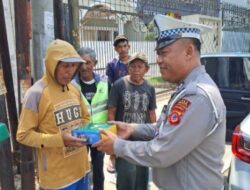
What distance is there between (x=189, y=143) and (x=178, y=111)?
158 millimetres

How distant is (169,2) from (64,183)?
7.83 metres

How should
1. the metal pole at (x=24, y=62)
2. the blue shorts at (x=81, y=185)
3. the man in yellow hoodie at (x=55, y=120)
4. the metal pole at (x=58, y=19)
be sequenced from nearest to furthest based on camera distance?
1. the man in yellow hoodie at (x=55, y=120)
2. the blue shorts at (x=81, y=185)
3. the metal pole at (x=24, y=62)
4. the metal pole at (x=58, y=19)

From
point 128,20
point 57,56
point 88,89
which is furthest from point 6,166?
point 128,20

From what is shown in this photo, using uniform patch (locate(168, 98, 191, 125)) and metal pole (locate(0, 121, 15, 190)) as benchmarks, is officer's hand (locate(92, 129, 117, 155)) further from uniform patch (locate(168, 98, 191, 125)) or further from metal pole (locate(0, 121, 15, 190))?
metal pole (locate(0, 121, 15, 190))

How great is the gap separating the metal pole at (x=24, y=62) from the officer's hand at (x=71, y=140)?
0.72 meters

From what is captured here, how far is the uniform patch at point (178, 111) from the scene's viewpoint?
1600 millimetres

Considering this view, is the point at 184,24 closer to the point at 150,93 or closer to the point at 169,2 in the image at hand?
the point at 150,93

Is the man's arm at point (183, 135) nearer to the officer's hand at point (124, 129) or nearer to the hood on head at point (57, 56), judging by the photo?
the officer's hand at point (124, 129)

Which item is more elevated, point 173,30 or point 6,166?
point 173,30

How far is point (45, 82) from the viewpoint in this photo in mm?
2426

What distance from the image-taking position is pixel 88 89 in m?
3.43

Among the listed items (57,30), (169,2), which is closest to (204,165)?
(57,30)

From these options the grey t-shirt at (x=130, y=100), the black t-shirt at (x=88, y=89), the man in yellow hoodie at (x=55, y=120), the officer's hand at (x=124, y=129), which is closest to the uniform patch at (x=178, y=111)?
the officer's hand at (x=124, y=129)

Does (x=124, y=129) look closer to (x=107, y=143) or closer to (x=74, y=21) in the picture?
(x=107, y=143)
